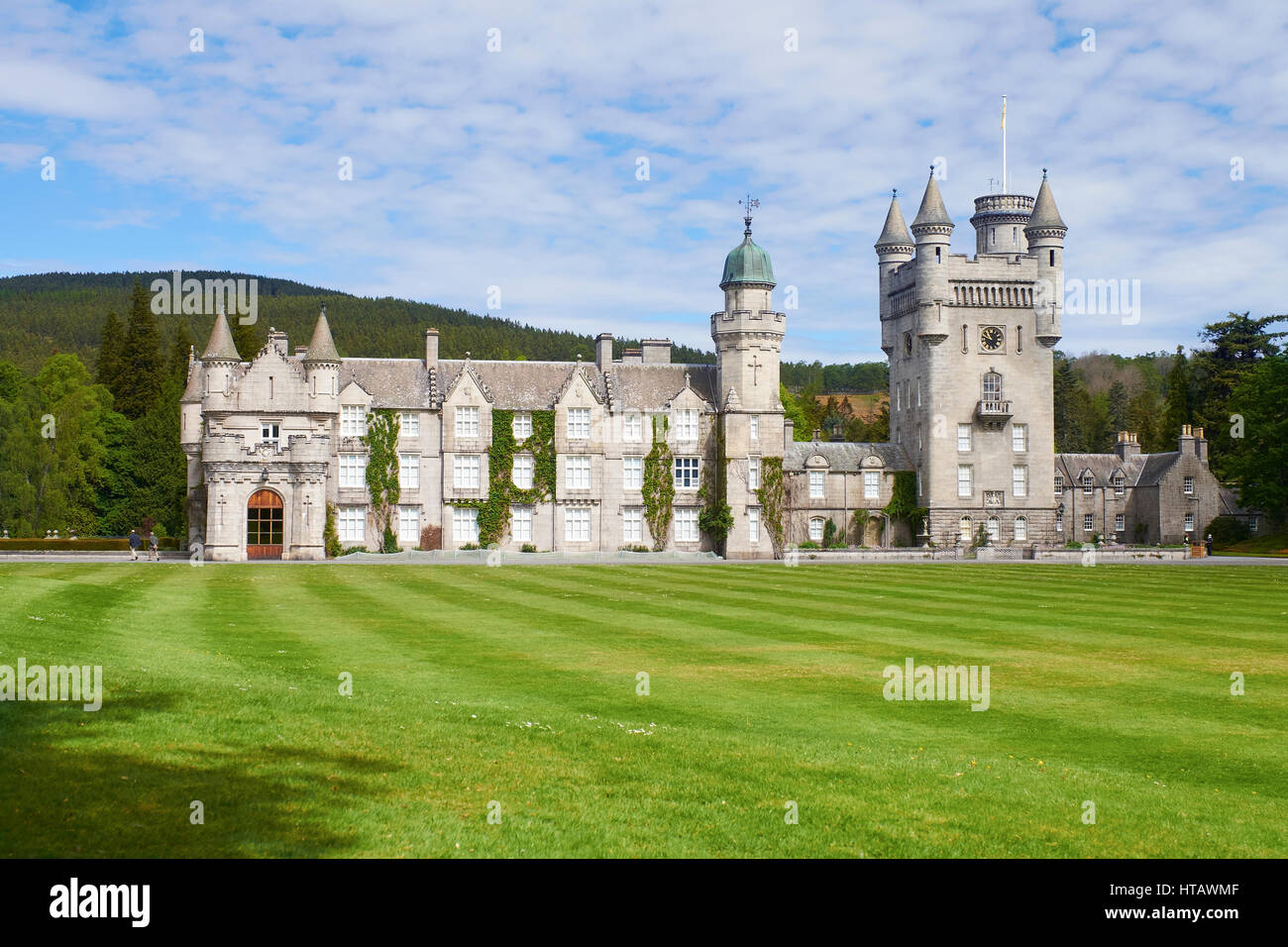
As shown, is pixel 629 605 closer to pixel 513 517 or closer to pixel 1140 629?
pixel 1140 629

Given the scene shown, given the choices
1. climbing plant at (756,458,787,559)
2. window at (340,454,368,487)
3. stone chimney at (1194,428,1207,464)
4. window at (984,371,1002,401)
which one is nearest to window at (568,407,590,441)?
climbing plant at (756,458,787,559)

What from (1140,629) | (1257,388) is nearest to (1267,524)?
(1257,388)

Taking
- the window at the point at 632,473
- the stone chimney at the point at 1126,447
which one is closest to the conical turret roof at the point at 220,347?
the window at the point at 632,473

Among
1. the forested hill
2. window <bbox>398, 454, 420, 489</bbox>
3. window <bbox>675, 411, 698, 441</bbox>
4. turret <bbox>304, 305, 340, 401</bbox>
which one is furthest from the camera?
the forested hill

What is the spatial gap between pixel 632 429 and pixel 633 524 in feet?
17.5

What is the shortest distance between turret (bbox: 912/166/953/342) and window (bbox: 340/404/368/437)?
3356 centimetres

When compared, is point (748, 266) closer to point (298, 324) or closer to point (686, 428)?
point (686, 428)

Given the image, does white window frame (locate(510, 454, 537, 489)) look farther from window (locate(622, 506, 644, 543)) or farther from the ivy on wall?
window (locate(622, 506, 644, 543))

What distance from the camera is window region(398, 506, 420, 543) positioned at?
204 ft

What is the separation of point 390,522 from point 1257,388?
188ft

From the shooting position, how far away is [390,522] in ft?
203

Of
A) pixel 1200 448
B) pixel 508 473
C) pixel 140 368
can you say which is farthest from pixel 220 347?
pixel 1200 448

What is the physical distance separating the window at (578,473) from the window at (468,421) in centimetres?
544
